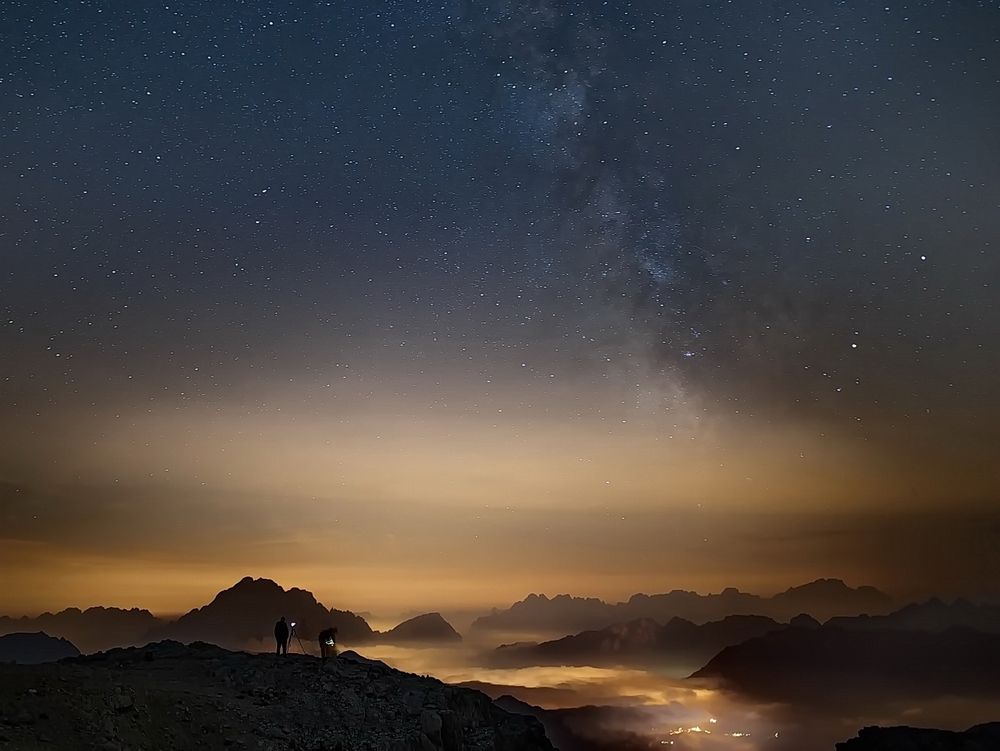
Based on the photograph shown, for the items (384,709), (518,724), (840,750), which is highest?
(384,709)

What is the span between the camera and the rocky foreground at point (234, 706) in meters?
28.2

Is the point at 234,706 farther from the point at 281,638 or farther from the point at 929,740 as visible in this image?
the point at 929,740

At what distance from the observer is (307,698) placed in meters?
40.1

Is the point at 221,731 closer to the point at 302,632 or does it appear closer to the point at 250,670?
the point at 250,670

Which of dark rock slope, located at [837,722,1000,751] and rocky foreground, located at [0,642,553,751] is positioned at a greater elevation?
rocky foreground, located at [0,642,553,751]

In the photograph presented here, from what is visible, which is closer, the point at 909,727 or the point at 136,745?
the point at 136,745

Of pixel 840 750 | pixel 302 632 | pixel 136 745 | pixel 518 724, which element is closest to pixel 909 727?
pixel 840 750

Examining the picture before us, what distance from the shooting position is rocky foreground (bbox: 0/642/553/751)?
28.2 m

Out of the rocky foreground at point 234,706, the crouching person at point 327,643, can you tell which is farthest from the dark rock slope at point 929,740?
the crouching person at point 327,643

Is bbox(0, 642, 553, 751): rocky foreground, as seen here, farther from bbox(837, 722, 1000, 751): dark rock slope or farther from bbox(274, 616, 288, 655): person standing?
bbox(837, 722, 1000, 751): dark rock slope

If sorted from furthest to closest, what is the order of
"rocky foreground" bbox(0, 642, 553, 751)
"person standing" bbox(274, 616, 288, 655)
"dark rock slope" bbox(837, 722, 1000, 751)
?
"dark rock slope" bbox(837, 722, 1000, 751)
"person standing" bbox(274, 616, 288, 655)
"rocky foreground" bbox(0, 642, 553, 751)

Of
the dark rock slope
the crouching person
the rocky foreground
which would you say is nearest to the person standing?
the crouching person

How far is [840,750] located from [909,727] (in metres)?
12.4

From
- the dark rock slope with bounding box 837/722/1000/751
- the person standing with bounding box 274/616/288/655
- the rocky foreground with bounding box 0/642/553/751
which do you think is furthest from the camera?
the dark rock slope with bounding box 837/722/1000/751
